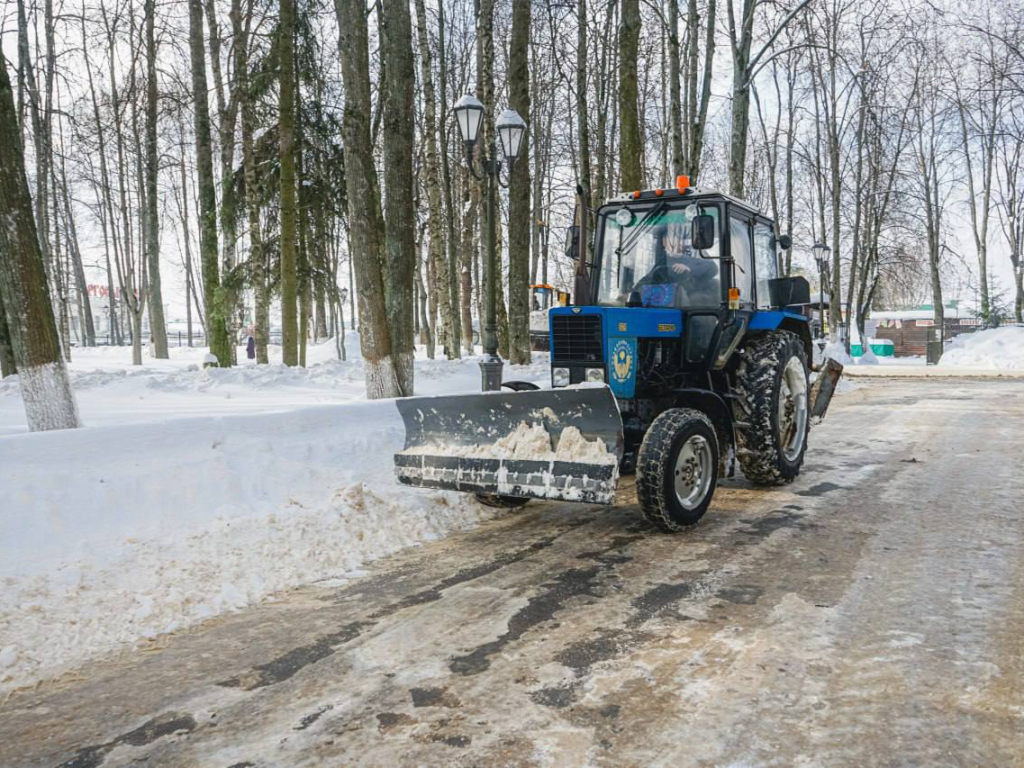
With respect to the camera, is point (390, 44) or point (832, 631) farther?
point (390, 44)

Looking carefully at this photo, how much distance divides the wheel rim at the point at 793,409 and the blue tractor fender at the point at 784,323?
41cm

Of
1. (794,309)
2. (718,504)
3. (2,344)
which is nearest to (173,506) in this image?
(718,504)

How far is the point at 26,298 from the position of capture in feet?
21.0

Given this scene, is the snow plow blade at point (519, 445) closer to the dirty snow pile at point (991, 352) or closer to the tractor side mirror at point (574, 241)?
the tractor side mirror at point (574, 241)

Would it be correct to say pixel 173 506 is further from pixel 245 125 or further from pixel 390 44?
pixel 245 125

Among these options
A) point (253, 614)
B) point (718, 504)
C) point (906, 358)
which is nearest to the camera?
point (253, 614)

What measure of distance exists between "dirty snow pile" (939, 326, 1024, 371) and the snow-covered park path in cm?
2388

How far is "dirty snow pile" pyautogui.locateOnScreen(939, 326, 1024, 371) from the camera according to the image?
25.7m

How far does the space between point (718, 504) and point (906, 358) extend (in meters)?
35.5

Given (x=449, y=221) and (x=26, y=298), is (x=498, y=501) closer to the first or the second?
(x=26, y=298)

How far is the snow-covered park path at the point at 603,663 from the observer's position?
2.71m

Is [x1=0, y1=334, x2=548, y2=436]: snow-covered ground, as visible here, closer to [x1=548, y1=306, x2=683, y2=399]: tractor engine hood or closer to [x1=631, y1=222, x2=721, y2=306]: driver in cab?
[x1=548, y1=306, x2=683, y2=399]: tractor engine hood

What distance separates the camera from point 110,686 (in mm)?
3312

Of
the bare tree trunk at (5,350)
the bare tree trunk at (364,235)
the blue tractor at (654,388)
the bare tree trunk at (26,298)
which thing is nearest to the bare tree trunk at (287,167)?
the bare tree trunk at (5,350)
